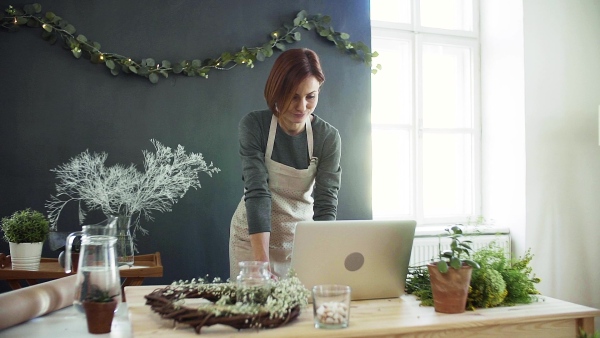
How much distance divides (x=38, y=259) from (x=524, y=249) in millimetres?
3229

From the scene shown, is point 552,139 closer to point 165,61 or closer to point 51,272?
point 165,61

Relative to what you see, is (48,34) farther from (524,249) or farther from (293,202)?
(524,249)

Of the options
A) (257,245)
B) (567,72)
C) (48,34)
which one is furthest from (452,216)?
(48,34)

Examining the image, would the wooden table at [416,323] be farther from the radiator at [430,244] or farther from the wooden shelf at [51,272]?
the radiator at [430,244]

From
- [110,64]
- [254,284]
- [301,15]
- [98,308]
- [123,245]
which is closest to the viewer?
[98,308]

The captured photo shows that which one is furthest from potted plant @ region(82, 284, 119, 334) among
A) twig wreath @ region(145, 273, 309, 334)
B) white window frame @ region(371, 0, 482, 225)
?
white window frame @ region(371, 0, 482, 225)

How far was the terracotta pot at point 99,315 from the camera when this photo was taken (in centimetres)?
138

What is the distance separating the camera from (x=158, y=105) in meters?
3.31

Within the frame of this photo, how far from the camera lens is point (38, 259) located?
2547 millimetres

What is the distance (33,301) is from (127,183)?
1427 millimetres

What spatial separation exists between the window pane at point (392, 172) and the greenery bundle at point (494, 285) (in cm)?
274

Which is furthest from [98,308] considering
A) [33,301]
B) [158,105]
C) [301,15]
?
[301,15]

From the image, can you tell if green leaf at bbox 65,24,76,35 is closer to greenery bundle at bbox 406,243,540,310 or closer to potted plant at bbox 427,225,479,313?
greenery bundle at bbox 406,243,540,310

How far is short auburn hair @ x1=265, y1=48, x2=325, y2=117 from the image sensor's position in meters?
2.36
